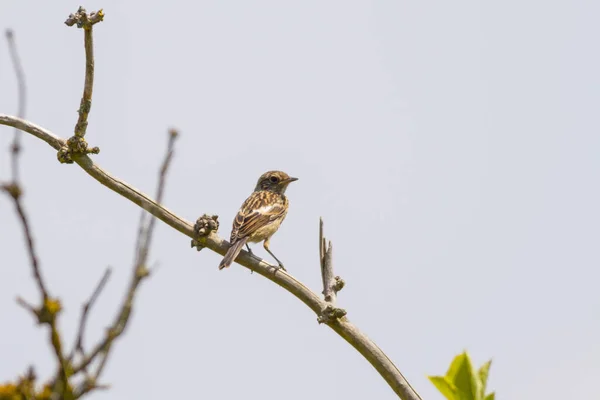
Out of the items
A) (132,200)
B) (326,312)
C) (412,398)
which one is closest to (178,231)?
(132,200)

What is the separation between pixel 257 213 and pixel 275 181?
225 cm

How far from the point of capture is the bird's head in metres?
14.3

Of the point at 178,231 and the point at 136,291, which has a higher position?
the point at 178,231

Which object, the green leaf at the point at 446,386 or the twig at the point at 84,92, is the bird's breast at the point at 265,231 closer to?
the twig at the point at 84,92

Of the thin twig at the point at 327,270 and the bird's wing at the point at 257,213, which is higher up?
the bird's wing at the point at 257,213

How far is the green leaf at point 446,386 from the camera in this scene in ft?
13.6

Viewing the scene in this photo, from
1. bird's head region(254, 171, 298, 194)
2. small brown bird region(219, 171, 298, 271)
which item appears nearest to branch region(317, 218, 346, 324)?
small brown bird region(219, 171, 298, 271)

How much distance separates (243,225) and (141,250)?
29.0 feet

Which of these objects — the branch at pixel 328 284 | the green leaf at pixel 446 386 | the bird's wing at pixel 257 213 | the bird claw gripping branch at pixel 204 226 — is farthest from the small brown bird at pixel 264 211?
the green leaf at pixel 446 386

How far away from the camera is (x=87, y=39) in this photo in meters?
5.82

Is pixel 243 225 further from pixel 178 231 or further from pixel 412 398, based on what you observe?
pixel 412 398

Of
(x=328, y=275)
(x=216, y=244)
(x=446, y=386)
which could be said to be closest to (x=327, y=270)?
(x=328, y=275)

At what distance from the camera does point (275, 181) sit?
47.4ft

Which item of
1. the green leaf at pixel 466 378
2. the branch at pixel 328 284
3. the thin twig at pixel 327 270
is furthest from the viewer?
the thin twig at pixel 327 270
